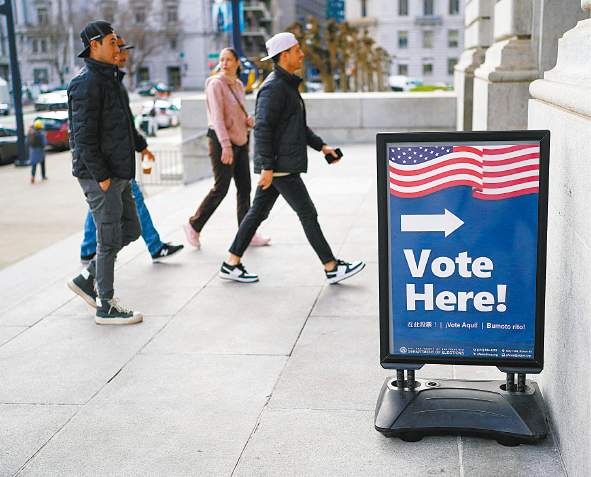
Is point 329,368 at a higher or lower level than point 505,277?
lower

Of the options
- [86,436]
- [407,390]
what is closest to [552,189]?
[407,390]

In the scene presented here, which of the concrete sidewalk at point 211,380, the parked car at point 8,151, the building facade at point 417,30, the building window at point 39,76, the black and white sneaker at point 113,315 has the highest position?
the building facade at point 417,30

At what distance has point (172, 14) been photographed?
86.9 meters

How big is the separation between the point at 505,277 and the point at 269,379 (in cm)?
157

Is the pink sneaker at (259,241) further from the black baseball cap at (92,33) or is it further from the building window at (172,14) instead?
the building window at (172,14)

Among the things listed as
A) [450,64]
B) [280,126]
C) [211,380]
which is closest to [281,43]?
[280,126]

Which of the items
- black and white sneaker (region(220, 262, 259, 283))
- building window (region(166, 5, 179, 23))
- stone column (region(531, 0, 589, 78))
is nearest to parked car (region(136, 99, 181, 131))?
stone column (region(531, 0, 589, 78))

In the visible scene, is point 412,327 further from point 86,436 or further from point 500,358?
point 86,436

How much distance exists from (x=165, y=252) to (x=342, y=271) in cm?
186

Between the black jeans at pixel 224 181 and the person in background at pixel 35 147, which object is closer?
the black jeans at pixel 224 181

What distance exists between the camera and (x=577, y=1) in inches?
269

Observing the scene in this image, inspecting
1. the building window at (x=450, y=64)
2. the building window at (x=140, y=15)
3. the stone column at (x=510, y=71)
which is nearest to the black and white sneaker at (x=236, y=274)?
the stone column at (x=510, y=71)

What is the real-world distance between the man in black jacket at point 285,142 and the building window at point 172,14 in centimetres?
8495

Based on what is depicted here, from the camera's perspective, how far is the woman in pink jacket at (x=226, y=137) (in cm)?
709
